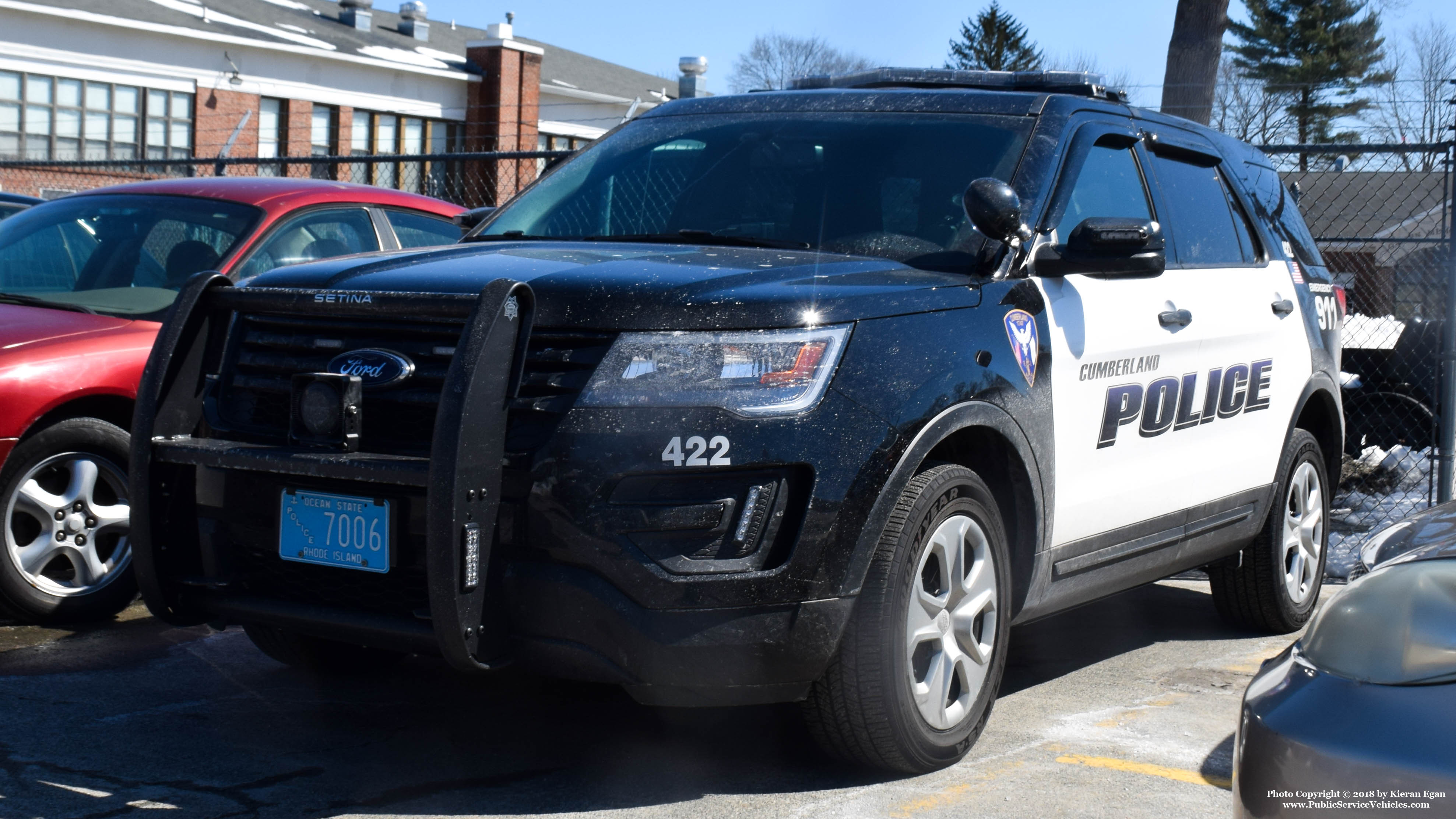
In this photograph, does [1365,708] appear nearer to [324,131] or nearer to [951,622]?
[951,622]

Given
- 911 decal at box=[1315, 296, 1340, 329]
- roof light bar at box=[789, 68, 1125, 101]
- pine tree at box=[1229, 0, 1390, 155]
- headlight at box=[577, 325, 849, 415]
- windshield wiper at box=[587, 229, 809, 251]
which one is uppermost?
pine tree at box=[1229, 0, 1390, 155]

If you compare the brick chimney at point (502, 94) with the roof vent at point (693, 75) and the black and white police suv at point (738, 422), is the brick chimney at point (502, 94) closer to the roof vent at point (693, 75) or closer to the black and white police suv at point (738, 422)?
the roof vent at point (693, 75)

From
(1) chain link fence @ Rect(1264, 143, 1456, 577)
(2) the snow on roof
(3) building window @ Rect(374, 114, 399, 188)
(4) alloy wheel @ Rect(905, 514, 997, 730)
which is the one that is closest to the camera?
(4) alloy wheel @ Rect(905, 514, 997, 730)

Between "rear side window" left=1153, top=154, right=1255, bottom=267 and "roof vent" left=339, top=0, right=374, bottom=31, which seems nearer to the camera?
"rear side window" left=1153, top=154, right=1255, bottom=267

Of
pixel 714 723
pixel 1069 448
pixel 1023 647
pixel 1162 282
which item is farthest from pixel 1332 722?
pixel 1023 647

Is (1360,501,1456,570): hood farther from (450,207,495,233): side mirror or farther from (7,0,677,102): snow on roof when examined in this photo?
(7,0,677,102): snow on roof

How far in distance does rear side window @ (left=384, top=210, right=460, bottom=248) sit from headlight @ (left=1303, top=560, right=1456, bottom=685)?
5.06 metres

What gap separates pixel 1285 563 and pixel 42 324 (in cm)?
474

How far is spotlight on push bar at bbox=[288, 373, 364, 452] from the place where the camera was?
140 inches

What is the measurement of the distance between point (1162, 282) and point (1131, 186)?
0.37 metres

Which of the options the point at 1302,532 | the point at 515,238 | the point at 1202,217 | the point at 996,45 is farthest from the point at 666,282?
the point at 996,45

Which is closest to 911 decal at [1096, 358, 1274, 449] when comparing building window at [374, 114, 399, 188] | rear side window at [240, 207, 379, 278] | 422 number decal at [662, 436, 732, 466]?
422 number decal at [662, 436, 732, 466]

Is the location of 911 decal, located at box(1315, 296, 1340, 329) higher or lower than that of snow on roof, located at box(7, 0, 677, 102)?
lower

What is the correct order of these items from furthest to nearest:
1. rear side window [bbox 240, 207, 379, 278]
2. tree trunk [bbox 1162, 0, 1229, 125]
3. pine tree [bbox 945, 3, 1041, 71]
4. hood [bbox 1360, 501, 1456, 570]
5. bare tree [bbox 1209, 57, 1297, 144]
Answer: pine tree [bbox 945, 3, 1041, 71] < bare tree [bbox 1209, 57, 1297, 144] < tree trunk [bbox 1162, 0, 1229, 125] < rear side window [bbox 240, 207, 379, 278] < hood [bbox 1360, 501, 1456, 570]
